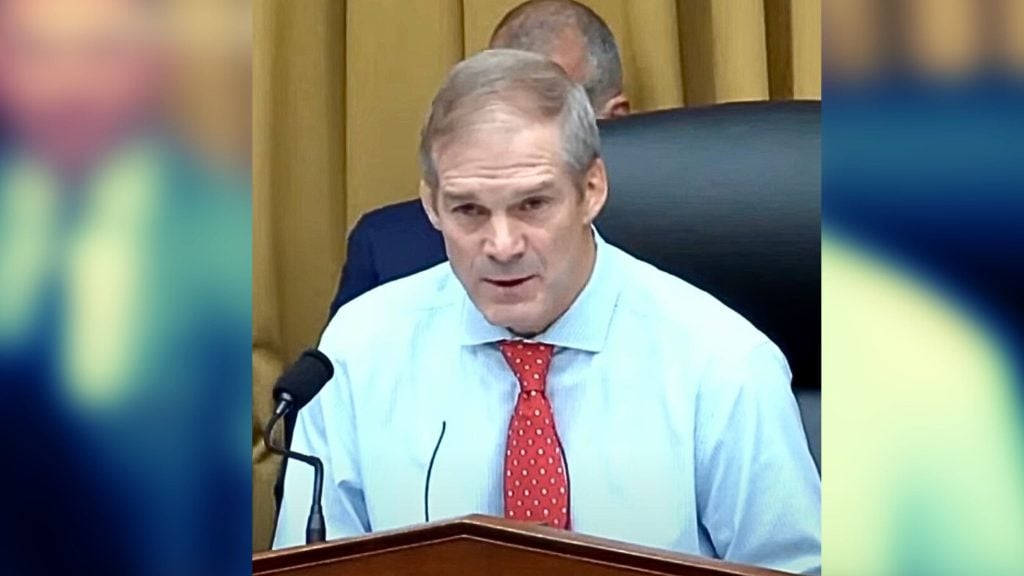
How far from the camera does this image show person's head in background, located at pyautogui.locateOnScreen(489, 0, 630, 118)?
1.31 meters

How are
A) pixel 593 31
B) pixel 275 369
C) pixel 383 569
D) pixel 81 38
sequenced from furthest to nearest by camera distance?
pixel 593 31, pixel 275 369, pixel 383 569, pixel 81 38

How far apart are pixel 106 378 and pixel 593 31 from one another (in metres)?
1.14

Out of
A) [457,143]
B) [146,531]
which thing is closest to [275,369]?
[457,143]

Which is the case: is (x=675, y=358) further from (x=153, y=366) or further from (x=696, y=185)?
(x=153, y=366)

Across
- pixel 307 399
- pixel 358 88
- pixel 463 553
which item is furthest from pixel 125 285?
pixel 358 88

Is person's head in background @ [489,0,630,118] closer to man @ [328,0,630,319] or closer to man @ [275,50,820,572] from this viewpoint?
man @ [328,0,630,319]

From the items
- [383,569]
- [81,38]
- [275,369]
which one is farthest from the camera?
[275,369]

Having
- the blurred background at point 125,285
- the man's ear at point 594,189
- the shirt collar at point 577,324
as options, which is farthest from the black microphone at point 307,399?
the blurred background at point 125,285

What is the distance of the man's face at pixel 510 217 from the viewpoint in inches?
37.7

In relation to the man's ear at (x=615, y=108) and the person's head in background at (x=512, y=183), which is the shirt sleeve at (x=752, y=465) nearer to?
the person's head in background at (x=512, y=183)

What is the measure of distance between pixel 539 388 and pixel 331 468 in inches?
5.9

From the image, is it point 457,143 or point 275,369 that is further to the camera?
point 275,369

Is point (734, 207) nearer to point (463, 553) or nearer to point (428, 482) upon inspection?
point (428, 482)

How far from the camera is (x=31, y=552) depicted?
0.30 m
